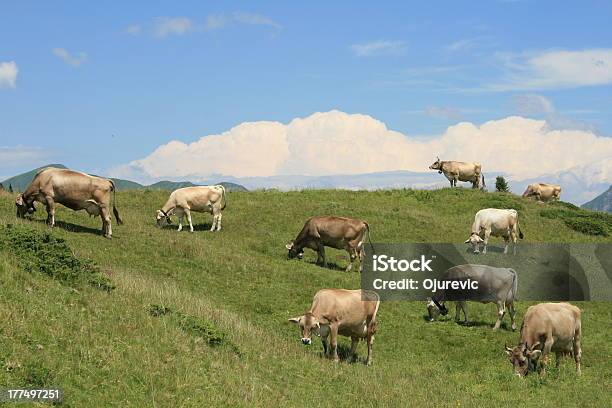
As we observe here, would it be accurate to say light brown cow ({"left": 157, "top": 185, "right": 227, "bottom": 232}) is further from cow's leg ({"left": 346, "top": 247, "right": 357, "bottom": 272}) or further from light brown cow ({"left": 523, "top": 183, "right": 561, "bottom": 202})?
light brown cow ({"left": 523, "top": 183, "right": 561, "bottom": 202})

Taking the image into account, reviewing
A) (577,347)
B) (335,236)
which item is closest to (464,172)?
(335,236)

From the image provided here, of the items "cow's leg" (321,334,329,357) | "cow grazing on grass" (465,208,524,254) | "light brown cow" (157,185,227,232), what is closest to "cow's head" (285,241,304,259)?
"light brown cow" (157,185,227,232)

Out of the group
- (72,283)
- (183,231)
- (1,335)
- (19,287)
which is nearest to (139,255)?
(183,231)

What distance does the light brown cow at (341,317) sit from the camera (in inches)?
751

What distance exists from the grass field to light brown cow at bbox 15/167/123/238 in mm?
1014

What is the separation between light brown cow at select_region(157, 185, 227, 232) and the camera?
3556 centimetres

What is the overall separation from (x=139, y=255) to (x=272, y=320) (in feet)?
23.8

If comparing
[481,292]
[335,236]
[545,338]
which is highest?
[335,236]

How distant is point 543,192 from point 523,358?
3828cm

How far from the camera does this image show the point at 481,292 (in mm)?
26500

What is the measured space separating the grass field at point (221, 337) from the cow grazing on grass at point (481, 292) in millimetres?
775

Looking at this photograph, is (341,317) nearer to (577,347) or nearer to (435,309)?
(435,309)

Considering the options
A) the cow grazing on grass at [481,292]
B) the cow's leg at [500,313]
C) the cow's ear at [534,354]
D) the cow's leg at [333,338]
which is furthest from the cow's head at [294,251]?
the cow's ear at [534,354]

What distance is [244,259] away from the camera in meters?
29.8
